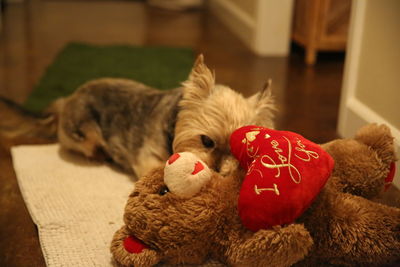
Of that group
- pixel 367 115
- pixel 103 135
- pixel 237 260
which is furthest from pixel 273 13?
pixel 237 260

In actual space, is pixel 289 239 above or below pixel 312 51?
above

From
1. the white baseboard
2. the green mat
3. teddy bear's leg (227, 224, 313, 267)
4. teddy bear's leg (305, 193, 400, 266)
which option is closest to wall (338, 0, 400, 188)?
the white baseboard

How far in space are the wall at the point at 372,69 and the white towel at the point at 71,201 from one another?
1.20m

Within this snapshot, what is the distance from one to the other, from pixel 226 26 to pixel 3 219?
434 centimetres

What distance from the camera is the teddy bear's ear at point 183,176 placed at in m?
1.52

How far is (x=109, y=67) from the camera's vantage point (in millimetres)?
4066

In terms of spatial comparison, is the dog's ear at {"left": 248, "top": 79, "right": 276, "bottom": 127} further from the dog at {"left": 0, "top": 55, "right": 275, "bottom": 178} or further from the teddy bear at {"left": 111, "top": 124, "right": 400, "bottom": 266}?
the teddy bear at {"left": 111, "top": 124, "right": 400, "bottom": 266}

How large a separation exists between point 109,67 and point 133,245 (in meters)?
2.71

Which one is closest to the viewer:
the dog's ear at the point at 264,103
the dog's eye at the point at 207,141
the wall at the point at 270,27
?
the dog's eye at the point at 207,141

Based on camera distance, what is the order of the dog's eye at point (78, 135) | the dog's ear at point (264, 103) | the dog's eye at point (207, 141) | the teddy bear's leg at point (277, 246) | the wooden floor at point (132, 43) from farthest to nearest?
the dog's eye at point (78, 135) < the wooden floor at point (132, 43) < the dog's ear at point (264, 103) < the dog's eye at point (207, 141) < the teddy bear's leg at point (277, 246)

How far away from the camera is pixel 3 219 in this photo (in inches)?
78.2

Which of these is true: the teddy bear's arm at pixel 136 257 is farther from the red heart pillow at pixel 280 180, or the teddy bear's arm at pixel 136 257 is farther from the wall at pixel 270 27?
the wall at pixel 270 27

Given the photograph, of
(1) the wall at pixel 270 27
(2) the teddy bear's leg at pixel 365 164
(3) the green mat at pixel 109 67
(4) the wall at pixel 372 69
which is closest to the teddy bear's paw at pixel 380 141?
(2) the teddy bear's leg at pixel 365 164

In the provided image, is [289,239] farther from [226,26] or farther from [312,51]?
[226,26]
